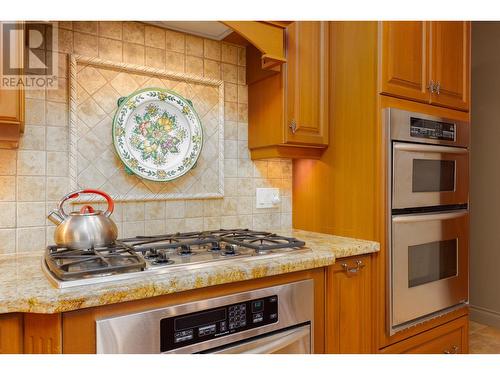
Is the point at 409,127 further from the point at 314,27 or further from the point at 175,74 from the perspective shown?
the point at 175,74

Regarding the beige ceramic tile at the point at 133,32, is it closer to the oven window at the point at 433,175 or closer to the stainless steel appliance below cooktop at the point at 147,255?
the stainless steel appliance below cooktop at the point at 147,255

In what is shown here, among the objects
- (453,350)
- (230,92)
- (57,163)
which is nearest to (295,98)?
(230,92)

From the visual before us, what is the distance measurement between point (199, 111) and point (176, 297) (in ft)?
3.31

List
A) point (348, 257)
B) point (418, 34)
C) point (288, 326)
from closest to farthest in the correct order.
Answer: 1. point (288, 326)
2. point (348, 257)
3. point (418, 34)

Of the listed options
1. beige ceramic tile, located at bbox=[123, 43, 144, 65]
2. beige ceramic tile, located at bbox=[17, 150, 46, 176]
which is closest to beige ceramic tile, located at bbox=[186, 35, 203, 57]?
beige ceramic tile, located at bbox=[123, 43, 144, 65]

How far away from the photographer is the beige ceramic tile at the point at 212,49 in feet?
6.02

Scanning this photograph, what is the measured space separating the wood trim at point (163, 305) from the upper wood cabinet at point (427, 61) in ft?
3.04

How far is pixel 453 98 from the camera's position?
6.39ft

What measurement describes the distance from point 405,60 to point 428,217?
0.75 meters

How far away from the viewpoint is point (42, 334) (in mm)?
923

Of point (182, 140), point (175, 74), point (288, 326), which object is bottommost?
point (288, 326)

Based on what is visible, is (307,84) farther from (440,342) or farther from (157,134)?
(440,342)

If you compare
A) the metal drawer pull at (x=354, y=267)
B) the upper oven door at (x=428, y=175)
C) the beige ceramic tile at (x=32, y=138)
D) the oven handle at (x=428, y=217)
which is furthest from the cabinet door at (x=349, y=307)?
the beige ceramic tile at (x=32, y=138)

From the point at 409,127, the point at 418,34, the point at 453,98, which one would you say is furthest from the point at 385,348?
the point at 418,34
